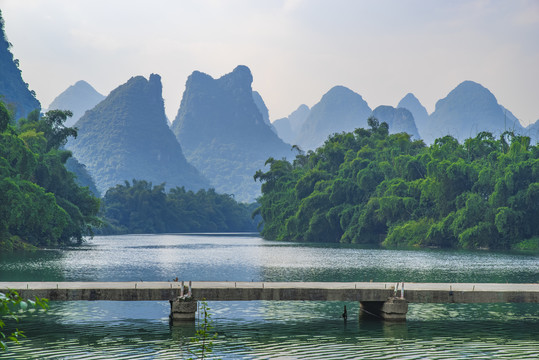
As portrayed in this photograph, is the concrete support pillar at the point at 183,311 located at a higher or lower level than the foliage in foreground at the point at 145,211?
lower

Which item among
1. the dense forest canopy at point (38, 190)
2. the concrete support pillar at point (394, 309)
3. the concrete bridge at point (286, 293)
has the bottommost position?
the concrete support pillar at point (394, 309)

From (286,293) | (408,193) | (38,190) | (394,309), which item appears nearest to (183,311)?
(286,293)

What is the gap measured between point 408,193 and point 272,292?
80671 millimetres

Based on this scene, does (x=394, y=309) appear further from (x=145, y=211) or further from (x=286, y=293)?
(x=145, y=211)

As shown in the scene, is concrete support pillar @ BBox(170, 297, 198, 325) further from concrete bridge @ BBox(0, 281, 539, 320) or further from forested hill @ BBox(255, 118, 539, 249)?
forested hill @ BBox(255, 118, 539, 249)

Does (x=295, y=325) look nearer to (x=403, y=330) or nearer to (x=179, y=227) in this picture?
(x=403, y=330)

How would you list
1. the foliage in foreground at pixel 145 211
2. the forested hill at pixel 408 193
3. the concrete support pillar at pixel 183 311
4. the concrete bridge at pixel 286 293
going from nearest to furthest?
the concrete support pillar at pixel 183 311 < the concrete bridge at pixel 286 293 < the forested hill at pixel 408 193 < the foliage in foreground at pixel 145 211

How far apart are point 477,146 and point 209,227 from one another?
105 metres

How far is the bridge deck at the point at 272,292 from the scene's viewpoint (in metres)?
26.3

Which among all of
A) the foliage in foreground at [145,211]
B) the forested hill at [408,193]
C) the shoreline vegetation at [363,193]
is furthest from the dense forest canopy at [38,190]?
the foliage in foreground at [145,211]

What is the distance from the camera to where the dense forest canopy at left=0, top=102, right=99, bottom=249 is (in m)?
66.5

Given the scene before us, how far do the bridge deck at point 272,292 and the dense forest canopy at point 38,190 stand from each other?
4179cm

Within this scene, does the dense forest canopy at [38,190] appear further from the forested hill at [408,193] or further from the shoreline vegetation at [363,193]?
the forested hill at [408,193]

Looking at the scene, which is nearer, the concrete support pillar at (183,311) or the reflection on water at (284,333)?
the reflection on water at (284,333)
